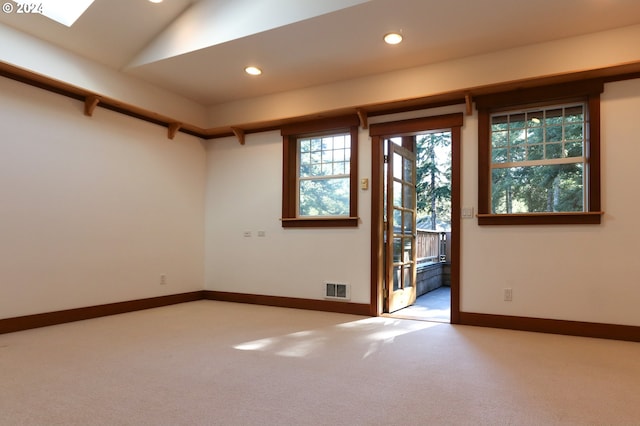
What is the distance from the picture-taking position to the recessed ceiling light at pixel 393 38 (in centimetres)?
347

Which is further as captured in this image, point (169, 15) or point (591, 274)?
point (169, 15)

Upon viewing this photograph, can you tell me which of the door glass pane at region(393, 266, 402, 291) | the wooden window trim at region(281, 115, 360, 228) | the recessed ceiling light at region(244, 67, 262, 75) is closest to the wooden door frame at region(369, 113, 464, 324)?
the wooden window trim at region(281, 115, 360, 228)

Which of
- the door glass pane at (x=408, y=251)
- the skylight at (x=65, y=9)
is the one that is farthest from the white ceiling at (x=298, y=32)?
the door glass pane at (x=408, y=251)

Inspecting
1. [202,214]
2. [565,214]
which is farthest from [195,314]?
[565,214]

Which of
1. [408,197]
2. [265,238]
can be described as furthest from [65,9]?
[408,197]

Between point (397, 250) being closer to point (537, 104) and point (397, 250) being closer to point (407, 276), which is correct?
point (407, 276)

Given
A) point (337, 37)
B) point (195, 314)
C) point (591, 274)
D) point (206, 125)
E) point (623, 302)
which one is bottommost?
point (195, 314)

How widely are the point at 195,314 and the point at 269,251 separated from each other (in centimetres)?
120

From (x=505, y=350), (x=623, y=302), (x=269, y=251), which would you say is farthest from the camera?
(x=269, y=251)

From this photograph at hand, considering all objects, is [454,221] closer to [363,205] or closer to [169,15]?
[363,205]

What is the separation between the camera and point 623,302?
132 inches

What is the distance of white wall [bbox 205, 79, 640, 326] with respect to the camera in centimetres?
340

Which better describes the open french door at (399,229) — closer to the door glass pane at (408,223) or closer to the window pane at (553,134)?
the door glass pane at (408,223)

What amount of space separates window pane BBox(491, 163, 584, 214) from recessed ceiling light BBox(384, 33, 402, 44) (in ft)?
5.25
